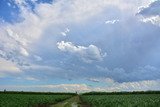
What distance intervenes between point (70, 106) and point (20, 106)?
27.8 feet

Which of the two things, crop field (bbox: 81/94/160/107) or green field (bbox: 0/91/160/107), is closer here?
crop field (bbox: 81/94/160/107)

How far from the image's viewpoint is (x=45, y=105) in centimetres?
5512

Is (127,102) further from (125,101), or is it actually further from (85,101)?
(85,101)

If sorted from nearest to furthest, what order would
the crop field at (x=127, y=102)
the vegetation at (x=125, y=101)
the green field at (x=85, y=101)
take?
the crop field at (x=127, y=102) < the vegetation at (x=125, y=101) < the green field at (x=85, y=101)

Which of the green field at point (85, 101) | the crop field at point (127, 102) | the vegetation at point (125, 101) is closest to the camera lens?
the crop field at point (127, 102)

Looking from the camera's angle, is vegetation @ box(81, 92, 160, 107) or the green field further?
the green field

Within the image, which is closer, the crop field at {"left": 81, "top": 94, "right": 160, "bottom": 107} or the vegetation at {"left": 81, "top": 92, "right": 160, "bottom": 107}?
the crop field at {"left": 81, "top": 94, "right": 160, "bottom": 107}

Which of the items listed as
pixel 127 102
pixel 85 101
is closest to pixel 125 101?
pixel 127 102

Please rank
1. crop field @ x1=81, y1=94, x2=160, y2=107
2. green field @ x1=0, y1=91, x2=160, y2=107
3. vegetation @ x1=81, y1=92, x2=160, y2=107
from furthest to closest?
green field @ x1=0, y1=91, x2=160, y2=107 → vegetation @ x1=81, y1=92, x2=160, y2=107 → crop field @ x1=81, y1=94, x2=160, y2=107

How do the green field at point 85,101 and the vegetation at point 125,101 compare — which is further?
the green field at point 85,101

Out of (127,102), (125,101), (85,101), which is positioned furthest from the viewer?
(85,101)

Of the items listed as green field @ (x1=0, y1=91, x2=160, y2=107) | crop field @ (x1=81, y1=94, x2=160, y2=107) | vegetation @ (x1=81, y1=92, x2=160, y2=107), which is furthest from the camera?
green field @ (x1=0, y1=91, x2=160, y2=107)

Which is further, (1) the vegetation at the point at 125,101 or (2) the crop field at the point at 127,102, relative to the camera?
(1) the vegetation at the point at 125,101

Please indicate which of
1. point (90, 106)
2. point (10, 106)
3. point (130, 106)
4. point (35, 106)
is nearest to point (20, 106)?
point (10, 106)
